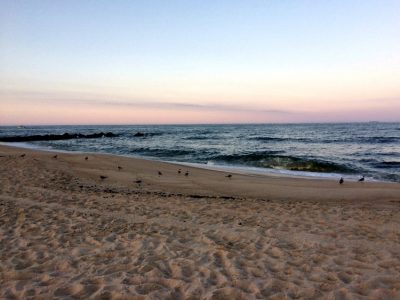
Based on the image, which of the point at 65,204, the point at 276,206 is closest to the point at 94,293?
the point at 65,204

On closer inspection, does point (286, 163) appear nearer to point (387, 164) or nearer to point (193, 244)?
point (387, 164)

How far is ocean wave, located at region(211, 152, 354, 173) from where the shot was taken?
63.2ft

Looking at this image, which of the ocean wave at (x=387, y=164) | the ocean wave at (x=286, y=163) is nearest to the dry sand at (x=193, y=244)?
the ocean wave at (x=286, y=163)

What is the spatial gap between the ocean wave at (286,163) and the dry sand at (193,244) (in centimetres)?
816

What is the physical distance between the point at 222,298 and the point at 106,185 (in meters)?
8.73

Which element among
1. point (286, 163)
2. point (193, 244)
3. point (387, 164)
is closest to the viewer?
point (193, 244)

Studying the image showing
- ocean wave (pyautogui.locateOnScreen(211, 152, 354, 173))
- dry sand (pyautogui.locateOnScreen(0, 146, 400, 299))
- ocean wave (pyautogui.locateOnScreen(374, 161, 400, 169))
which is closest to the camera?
dry sand (pyautogui.locateOnScreen(0, 146, 400, 299))

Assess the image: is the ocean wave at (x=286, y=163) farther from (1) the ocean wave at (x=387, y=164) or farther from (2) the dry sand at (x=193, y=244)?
(2) the dry sand at (x=193, y=244)

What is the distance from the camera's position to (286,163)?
21266mm

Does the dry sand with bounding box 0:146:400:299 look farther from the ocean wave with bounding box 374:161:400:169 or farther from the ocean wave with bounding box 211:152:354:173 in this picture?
the ocean wave with bounding box 374:161:400:169

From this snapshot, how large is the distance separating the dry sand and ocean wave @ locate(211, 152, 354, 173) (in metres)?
8.16

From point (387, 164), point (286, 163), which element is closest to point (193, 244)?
point (286, 163)

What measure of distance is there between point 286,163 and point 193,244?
16.4m

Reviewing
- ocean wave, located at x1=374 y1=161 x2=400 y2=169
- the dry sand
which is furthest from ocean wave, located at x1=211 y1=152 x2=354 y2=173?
the dry sand
